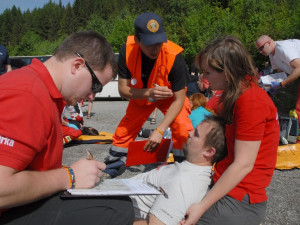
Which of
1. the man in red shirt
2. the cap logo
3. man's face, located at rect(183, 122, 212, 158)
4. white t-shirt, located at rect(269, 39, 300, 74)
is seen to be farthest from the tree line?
the man in red shirt

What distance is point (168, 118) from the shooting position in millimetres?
3439

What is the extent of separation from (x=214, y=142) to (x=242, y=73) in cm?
50

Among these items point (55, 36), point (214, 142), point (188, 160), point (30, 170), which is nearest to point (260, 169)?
point (214, 142)

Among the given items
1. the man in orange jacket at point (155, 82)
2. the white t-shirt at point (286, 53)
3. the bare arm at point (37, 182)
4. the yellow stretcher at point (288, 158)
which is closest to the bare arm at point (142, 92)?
the man in orange jacket at point (155, 82)

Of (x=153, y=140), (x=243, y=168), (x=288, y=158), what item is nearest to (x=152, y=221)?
(x=243, y=168)

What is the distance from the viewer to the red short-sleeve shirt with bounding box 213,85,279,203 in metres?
1.91

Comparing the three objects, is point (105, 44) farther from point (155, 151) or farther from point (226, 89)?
point (155, 151)

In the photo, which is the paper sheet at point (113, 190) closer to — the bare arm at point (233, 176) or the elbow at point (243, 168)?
the bare arm at point (233, 176)

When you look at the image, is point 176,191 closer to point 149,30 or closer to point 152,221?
point 152,221

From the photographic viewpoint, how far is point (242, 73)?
206 centimetres

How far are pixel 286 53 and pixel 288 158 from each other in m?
1.65

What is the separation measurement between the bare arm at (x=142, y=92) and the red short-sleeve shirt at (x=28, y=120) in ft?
6.07

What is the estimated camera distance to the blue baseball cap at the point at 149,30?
10.3ft

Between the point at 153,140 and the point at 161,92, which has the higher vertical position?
the point at 161,92
